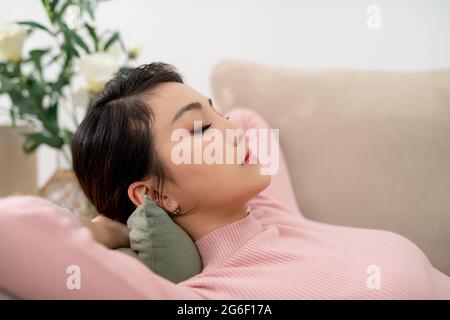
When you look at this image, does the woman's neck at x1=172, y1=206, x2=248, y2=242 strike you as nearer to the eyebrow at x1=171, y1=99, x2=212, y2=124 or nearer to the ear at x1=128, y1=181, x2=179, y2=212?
the ear at x1=128, y1=181, x2=179, y2=212

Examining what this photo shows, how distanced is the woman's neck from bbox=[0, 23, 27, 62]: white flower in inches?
33.1

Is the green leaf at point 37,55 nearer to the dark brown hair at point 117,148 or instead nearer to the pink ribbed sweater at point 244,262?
the dark brown hair at point 117,148

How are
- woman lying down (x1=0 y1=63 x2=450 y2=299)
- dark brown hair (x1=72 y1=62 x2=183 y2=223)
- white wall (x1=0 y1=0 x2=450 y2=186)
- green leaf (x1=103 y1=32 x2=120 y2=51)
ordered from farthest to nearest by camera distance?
white wall (x1=0 y1=0 x2=450 y2=186), green leaf (x1=103 y1=32 x2=120 y2=51), dark brown hair (x1=72 y1=62 x2=183 y2=223), woman lying down (x1=0 y1=63 x2=450 y2=299)

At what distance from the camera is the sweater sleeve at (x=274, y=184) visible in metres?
1.04

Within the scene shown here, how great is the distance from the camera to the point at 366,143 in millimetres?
1141

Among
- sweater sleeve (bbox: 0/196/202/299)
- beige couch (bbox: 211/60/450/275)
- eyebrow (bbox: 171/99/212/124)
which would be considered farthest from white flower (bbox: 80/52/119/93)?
sweater sleeve (bbox: 0/196/202/299)

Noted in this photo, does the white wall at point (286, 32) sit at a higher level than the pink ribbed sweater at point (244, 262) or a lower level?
higher

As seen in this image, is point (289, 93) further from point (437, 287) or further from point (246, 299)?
point (246, 299)

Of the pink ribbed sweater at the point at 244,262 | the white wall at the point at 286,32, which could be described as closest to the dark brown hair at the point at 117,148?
the pink ribbed sweater at the point at 244,262

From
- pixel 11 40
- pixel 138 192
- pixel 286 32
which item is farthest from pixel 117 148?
pixel 286 32

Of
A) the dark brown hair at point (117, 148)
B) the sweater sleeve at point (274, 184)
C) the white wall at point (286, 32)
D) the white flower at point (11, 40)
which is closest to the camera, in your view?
the dark brown hair at point (117, 148)

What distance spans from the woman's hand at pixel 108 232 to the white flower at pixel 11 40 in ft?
2.55

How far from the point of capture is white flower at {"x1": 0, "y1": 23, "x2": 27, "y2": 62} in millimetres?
1289

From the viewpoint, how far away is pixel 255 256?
0.76 meters
